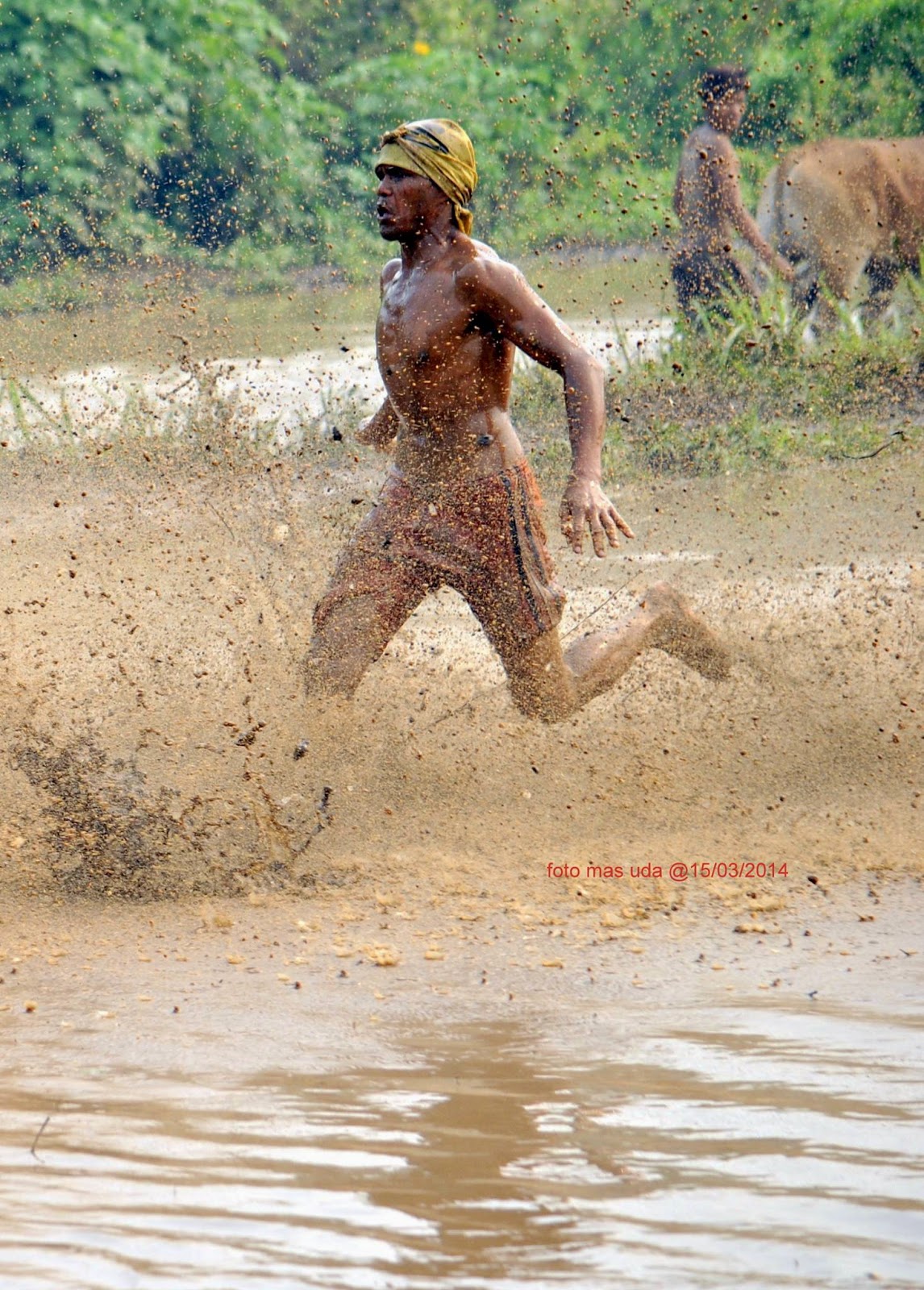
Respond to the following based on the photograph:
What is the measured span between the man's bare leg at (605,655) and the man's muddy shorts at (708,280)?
491 centimetres

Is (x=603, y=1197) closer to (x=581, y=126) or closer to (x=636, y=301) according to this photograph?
(x=636, y=301)

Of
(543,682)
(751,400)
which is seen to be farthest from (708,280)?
(543,682)

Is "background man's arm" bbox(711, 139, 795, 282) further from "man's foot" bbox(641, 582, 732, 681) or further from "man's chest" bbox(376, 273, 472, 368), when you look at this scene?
"man's chest" bbox(376, 273, 472, 368)

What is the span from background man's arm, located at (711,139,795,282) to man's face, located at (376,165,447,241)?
515 centimetres

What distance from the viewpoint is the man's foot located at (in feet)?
16.3

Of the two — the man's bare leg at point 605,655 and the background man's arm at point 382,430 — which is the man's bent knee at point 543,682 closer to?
the man's bare leg at point 605,655

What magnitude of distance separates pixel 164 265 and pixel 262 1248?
10971 mm

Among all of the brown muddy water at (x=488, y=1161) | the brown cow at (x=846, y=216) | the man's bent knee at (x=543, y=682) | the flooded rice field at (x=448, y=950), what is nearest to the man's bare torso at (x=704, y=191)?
the brown cow at (x=846, y=216)

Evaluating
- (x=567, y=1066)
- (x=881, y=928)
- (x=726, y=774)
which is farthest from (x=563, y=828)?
(x=567, y=1066)

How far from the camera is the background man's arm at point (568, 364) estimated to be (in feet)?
13.5

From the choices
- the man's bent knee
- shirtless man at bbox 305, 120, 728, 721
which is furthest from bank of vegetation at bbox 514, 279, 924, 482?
shirtless man at bbox 305, 120, 728, 721

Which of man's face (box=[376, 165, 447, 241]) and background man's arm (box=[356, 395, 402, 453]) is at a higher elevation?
man's face (box=[376, 165, 447, 241])

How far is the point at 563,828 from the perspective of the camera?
464 centimetres

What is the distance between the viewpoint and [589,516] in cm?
409
